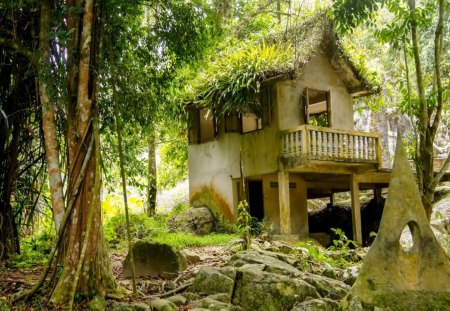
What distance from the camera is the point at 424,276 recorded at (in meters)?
4.92

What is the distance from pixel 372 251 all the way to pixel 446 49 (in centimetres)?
1494

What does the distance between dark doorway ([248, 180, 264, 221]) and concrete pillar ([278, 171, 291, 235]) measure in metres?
2.89

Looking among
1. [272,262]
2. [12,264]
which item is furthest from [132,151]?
[272,262]

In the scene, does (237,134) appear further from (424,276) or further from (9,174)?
(424,276)

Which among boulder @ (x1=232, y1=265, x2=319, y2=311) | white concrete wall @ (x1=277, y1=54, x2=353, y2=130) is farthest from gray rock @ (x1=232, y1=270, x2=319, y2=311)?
white concrete wall @ (x1=277, y1=54, x2=353, y2=130)

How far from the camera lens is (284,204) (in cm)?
1338

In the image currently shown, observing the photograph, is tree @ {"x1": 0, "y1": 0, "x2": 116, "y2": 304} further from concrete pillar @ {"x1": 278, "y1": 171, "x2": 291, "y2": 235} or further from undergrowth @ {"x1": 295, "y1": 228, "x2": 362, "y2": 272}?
concrete pillar @ {"x1": 278, "y1": 171, "x2": 291, "y2": 235}

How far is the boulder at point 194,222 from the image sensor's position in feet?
46.9

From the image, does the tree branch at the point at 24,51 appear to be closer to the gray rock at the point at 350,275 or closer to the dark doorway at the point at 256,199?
the gray rock at the point at 350,275

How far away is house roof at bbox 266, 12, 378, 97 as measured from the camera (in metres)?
13.4

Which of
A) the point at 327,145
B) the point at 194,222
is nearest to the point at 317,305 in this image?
the point at 327,145

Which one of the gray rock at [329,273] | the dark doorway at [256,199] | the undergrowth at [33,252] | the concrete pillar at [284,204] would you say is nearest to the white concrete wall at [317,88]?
the concrete pillar at [284,204]

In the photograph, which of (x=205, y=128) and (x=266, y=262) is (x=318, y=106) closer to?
(x=205, y=128)

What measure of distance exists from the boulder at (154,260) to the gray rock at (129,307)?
188cm
